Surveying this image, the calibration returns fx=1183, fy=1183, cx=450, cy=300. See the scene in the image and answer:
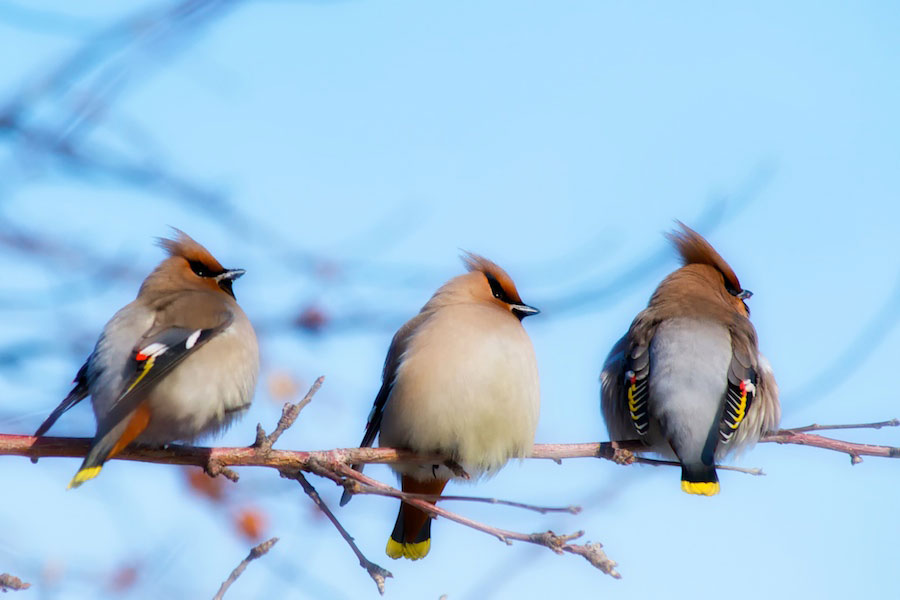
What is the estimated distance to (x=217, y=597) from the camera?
2877mm

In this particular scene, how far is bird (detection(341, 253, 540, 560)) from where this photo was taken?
4500 mm

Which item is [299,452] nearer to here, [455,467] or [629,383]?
[455,467]

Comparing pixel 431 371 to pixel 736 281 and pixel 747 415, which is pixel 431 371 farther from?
pixel 736 281

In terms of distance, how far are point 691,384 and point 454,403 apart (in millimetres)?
1227

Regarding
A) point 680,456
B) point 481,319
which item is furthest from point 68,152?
point 680,456

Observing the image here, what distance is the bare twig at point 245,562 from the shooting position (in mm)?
2924

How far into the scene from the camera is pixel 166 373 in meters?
4.20

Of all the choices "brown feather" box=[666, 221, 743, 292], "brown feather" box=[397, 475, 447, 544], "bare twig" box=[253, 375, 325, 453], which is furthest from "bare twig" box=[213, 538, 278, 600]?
"brown feather" box=[666, 221, 743, 292]

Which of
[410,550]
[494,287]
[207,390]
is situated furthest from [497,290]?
[207,390]

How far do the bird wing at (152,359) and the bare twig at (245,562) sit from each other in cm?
84

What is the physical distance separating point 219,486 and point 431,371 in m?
1.19

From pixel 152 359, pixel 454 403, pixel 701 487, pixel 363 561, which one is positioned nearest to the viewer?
pixel 363 561

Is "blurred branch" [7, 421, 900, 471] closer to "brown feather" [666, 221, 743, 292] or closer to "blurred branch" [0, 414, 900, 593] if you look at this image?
"blurred branch" [0, 414, 900, 593]

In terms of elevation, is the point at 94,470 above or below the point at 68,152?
below
